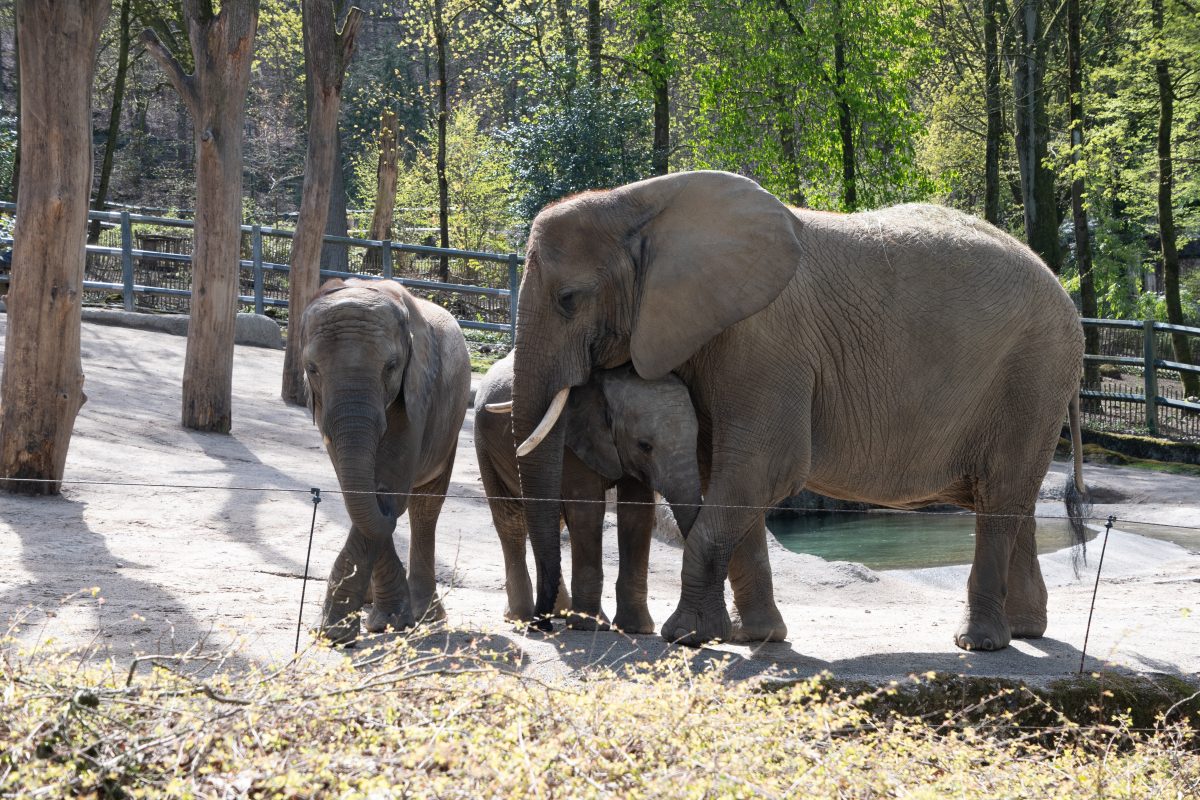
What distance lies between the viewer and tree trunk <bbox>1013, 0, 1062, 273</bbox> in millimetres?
23719

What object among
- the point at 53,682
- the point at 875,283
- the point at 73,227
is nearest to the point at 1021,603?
the point at 875,283

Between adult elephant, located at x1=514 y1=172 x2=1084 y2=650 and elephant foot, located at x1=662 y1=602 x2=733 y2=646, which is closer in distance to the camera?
elephant foot, located at x1=662 y1=602 x2=733 y2=646

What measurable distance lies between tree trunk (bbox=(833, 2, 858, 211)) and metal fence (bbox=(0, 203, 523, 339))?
5535mm

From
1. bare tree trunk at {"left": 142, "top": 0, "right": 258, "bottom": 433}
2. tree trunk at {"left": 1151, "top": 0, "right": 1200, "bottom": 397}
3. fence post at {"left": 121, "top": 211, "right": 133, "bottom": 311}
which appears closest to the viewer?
bare tree trunk at {"left": 142, "top": 0, "right": 258, "bottom": 433}

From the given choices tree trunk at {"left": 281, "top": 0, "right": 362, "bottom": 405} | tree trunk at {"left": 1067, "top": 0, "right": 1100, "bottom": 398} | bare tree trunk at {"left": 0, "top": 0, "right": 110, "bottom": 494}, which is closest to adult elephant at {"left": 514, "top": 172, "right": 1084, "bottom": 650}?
bare tree trunk at {"left": 0, "top": 0, "right": 110, "bottom": 494}

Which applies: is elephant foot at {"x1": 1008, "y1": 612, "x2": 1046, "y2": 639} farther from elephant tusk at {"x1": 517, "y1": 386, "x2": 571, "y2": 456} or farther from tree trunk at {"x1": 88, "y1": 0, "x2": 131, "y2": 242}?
tree trunk at {"x1": 88, "y1": 0, "x2": 131, "y2": 242}

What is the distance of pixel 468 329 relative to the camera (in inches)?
898

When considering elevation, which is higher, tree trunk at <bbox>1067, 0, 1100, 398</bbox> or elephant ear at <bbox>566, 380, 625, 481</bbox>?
tree trunk at <bbox>1067, 0, 1100, 398</bbox>

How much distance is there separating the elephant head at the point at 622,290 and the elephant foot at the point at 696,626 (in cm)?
66

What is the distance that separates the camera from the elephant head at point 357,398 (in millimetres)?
6465

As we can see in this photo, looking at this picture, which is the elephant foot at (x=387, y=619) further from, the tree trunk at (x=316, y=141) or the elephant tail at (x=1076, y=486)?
the tree trunk at (x=316, y=141)

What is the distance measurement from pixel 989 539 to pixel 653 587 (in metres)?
2.95

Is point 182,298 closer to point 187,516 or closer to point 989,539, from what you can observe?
point 187,516

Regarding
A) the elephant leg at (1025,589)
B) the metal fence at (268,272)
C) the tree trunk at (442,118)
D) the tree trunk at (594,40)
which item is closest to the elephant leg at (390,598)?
the elephant leg at (1025,589)
